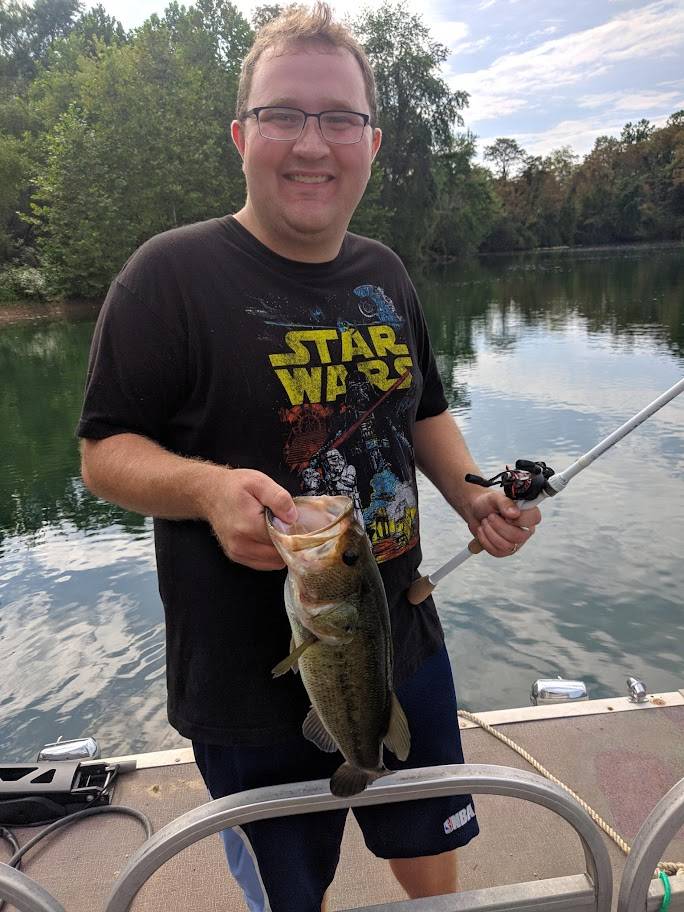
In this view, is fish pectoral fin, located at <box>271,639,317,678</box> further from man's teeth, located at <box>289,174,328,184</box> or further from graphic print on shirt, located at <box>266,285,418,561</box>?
man's teeth, located at <box>289,174,328,184</box>

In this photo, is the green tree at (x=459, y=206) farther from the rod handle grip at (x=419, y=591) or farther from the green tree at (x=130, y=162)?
the rod handle grip at (x=419, y=591)

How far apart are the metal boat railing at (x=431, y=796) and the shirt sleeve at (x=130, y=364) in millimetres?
864

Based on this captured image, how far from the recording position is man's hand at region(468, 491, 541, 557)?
1.96 meters

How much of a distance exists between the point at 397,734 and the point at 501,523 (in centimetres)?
70

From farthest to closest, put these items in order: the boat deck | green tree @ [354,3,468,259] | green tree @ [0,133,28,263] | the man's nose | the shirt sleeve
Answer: green tree @ [354,3,468,259]
green tree @ [0,133,28,263]
the boat deck
the man's nose
the shirt sleeve

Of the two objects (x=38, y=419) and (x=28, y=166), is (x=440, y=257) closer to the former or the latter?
(x=28, y=166)

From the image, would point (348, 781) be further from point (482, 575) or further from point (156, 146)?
point (156, 146)

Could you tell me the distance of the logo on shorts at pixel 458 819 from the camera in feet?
6.29

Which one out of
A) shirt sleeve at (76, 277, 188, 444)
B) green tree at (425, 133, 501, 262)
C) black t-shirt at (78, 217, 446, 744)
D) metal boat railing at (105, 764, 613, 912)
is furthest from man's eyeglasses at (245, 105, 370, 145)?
green tree at (425, 133, 501, 262)

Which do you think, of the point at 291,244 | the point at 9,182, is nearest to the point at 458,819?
the point at 291,244

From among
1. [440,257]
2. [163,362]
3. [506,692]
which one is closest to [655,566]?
[506,692]

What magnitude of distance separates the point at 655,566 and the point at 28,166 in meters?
38.3

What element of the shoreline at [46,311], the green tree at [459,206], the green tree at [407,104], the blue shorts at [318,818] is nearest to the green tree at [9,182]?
the shoreline at [46,311]

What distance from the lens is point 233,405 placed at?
162 centimetres
